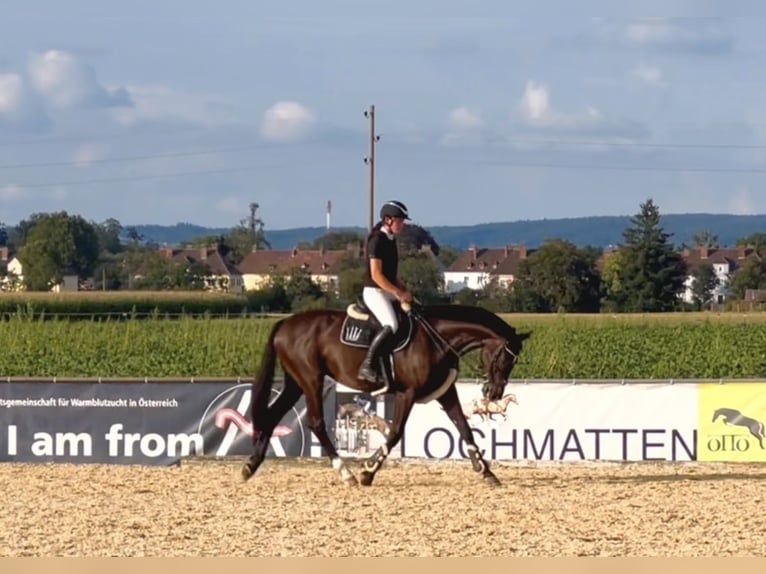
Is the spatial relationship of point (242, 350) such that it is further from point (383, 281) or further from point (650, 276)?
point (650, 276)

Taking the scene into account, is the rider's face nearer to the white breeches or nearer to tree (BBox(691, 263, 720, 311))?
the white breeches

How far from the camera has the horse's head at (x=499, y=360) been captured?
46.8ft

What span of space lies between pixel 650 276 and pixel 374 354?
2038 inches

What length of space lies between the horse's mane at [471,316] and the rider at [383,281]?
39 cm

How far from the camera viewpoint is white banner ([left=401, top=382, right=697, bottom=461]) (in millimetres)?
16922

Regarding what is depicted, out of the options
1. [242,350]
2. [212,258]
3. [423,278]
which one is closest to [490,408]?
[242,350]

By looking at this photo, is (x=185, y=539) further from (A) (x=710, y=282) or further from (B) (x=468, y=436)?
(A) (x=710, y=282)

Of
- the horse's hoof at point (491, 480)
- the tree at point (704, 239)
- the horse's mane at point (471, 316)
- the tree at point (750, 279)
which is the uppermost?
the tree at point (704, 239)

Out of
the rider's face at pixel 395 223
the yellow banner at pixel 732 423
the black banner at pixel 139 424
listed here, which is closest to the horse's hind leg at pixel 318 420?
the rider's face at pixel 395 223

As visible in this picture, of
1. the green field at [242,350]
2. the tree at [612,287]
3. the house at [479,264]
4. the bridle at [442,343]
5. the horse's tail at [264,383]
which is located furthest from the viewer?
the house at [479,264]

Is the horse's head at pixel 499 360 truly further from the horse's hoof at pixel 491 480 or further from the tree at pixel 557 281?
the tree at pixel 557 281

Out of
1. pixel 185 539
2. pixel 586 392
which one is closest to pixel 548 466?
pixel 586 392

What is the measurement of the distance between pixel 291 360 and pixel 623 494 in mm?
3405

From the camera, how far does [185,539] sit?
1084 centimetres
